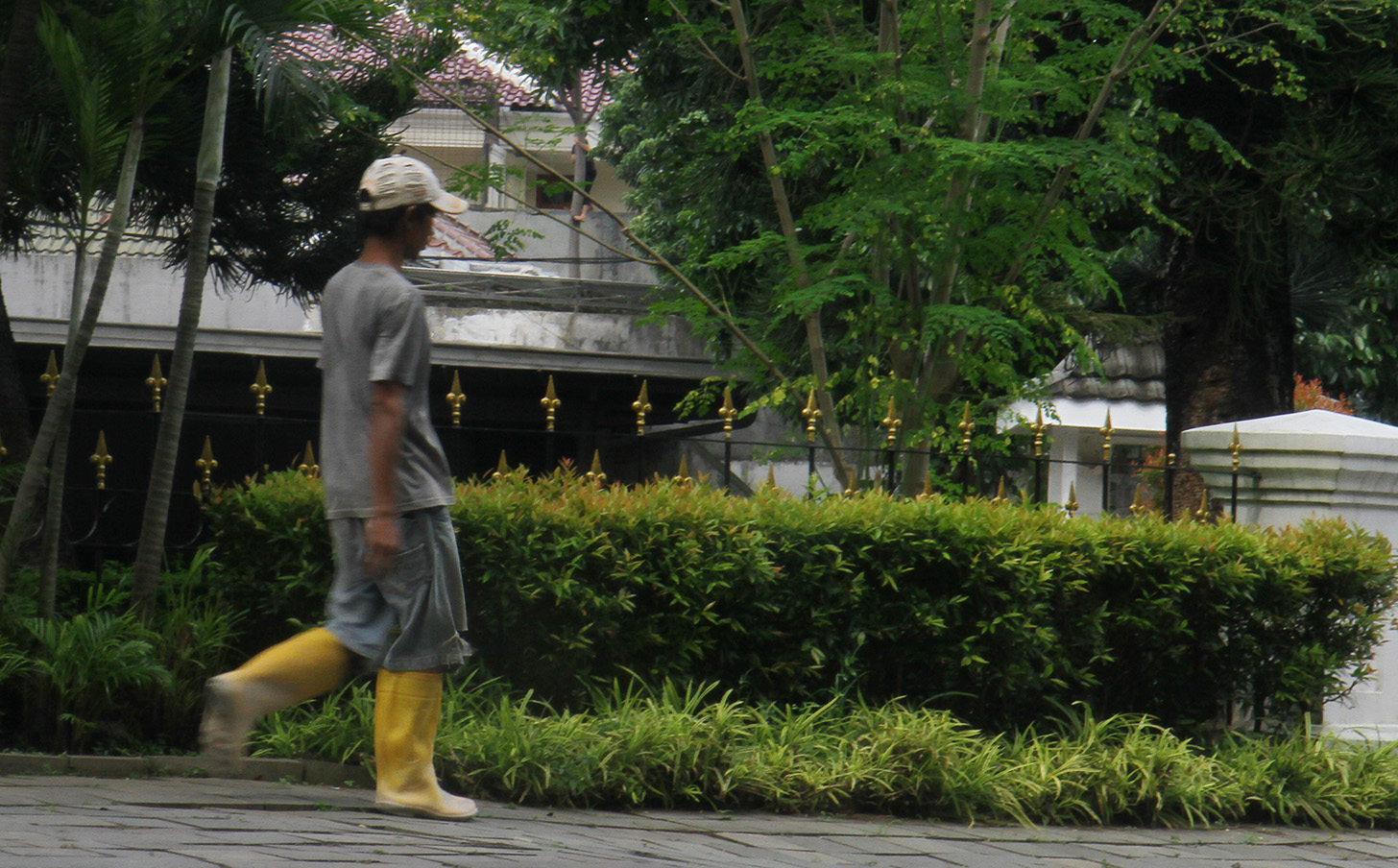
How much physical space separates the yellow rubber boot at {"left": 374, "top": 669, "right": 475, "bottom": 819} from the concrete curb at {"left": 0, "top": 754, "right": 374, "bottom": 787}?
821 mm

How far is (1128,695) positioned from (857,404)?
2329 mm

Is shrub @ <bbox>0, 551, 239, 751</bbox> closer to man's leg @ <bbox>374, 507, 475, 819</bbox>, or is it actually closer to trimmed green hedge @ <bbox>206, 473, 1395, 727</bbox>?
Answer: trimmed green hedge @ <bbox>206, 473, 1395, 727</bbox>

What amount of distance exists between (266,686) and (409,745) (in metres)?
0.44

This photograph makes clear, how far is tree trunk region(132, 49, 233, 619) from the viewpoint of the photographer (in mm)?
6188

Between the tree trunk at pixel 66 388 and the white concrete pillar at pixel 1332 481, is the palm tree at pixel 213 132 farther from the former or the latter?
the white concrete pillar at pixel 1332 481

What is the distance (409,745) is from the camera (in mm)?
4480

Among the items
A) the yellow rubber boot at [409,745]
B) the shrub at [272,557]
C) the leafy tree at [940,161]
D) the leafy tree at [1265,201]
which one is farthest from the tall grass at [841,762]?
the leafy tree at [1265,201]

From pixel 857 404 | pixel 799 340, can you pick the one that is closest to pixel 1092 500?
pixel 799 340

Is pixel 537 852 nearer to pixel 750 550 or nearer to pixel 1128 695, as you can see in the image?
pixel 750 550

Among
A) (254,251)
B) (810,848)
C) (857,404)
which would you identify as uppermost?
(254,251)

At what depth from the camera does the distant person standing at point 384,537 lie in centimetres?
429

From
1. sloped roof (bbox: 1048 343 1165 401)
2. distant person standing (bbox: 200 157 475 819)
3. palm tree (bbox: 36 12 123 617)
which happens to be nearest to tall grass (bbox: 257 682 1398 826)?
distant person standing (bbox: 200 157 475 819)

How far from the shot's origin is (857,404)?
8.65 m

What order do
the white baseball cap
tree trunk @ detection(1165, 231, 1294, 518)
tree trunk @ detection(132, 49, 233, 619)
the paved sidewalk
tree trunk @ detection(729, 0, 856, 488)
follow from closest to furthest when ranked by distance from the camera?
the paved sidewalk, the white baseball cap, tree trunk @ detection(132, 49, 233, 619), tree trunk @ detection(729, 0, 856, 488), tree trunk @ detection(1165, 231, 1294, 518)
